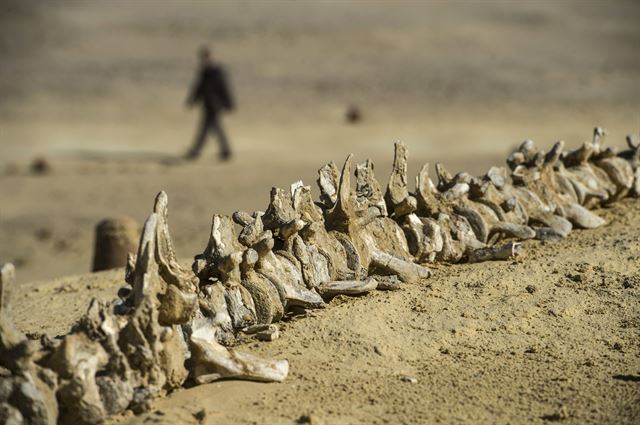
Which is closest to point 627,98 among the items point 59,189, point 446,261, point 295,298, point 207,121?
point 207,121

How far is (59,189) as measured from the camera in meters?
15.2

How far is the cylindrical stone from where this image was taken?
8469mm

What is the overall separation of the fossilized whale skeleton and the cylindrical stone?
338cm

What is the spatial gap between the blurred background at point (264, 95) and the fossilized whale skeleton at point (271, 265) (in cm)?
490

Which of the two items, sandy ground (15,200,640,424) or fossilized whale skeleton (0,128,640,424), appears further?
sandy ground (15,200,640,424)

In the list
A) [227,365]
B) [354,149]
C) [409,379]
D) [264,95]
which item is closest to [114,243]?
[227,365]

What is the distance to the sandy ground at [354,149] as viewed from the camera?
14.3 ft

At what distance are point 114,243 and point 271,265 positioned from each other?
3964 mm

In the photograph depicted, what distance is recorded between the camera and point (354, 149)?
55.9ft

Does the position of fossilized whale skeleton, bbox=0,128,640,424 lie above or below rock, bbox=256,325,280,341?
above

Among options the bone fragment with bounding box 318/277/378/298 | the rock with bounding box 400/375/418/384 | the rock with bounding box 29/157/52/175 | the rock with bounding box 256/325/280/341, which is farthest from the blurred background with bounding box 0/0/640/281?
the rock with bounding box 400/375/418/384

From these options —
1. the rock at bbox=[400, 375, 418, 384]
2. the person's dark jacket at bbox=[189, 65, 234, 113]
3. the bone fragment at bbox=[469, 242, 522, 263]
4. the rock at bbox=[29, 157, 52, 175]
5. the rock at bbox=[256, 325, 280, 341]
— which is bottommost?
the rock at bbox=[29, 157, 52, 175]

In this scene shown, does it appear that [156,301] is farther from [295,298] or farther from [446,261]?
[446,261]

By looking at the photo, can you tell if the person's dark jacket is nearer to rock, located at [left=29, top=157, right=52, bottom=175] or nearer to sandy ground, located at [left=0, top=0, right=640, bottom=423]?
sandy ground, located at [left=0, top=0, right=640, bottom=423]
